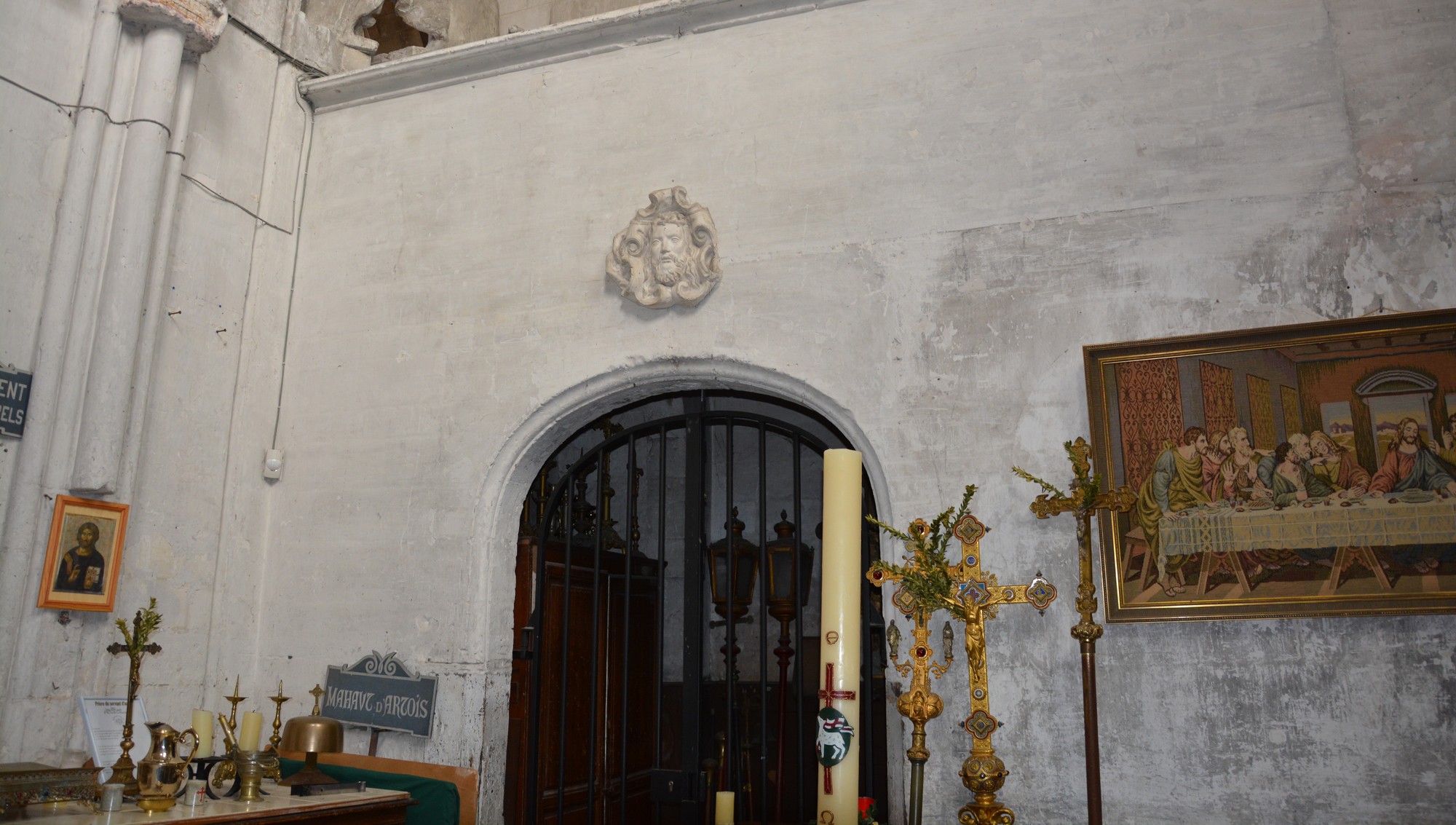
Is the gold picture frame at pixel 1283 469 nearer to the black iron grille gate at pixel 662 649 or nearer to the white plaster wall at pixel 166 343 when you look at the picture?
the black iron grille gate at pixel 662 649

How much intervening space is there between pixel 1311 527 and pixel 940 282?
1854 millimetres

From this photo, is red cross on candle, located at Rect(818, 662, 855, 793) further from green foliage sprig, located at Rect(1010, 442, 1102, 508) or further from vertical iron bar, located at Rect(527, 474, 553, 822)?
vertical iron bar, located at Rect(527, 474, 553, 822)

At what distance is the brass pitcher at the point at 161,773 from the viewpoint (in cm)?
403

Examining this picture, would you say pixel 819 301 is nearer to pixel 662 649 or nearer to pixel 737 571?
pixel 737 571

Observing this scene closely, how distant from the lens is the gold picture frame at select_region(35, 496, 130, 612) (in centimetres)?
496

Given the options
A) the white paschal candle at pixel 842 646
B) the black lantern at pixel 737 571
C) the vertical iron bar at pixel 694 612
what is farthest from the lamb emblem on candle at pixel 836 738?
the black lantern at pixel 737 571

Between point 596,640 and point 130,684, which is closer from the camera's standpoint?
point 130,684

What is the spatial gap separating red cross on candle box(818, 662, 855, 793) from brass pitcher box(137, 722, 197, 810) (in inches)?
115

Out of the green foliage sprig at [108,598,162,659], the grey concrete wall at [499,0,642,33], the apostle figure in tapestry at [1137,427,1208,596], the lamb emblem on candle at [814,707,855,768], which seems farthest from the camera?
the grey concrete wall at [499,0,642,33]

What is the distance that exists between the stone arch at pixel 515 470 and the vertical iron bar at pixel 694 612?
35 centimetres

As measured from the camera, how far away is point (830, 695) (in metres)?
2.37

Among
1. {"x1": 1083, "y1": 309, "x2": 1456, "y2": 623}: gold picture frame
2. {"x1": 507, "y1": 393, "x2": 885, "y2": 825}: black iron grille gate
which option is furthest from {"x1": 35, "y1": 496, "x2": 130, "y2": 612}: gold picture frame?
{"x1": 1083, "y1": 309, "x2": 1456, "y2": 623}: gold picture frame

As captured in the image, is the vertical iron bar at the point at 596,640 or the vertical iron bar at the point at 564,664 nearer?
the vertical iron bar at the point at 596,640

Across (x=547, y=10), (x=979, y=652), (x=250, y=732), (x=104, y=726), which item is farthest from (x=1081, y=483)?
(x=547, y=10)
